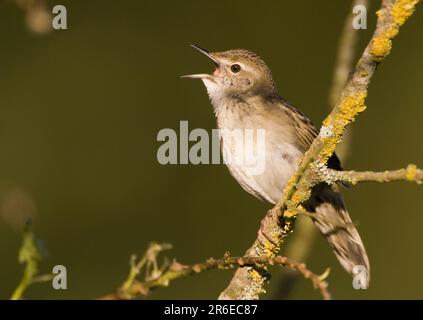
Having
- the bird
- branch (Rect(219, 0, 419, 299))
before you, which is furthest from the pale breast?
branch (Rect(219, 0, 419, 299))

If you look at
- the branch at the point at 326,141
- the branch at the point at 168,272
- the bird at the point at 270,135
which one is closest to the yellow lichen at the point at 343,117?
the branch at the point at 326,141

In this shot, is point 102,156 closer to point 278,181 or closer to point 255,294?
point 278,181

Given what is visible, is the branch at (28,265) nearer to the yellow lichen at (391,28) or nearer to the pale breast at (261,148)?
the yellow lichen at (391,28)

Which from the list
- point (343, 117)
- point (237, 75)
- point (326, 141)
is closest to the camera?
point (343, 117)

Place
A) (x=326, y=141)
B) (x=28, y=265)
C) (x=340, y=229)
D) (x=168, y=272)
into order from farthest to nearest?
1. (x=340, y=229)
2. (x=326, y=141)
3. (x=168, y=272)
4. (x=28, y=265)

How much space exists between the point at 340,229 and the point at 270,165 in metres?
0.62

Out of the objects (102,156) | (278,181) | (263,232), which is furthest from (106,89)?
(263,232)

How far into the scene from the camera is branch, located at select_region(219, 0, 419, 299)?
1878 mm

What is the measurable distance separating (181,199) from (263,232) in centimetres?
253

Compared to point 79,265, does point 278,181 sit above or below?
above

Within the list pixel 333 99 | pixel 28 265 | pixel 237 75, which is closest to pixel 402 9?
pixel 28 265

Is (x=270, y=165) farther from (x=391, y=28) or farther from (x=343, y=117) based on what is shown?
(x=391, y=28)

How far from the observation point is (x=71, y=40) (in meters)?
5.79

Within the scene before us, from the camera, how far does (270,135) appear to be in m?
3.77
